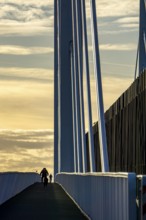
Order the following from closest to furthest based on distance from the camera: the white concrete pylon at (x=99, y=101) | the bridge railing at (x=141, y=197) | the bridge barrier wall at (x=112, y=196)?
the bridge railing at (x=141, y=197) < the bridge barrier wall at (x=112, y=196) < the white concrete pylon at (x=99, y=101)

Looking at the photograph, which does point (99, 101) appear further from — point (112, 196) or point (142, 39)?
point (142, 39)

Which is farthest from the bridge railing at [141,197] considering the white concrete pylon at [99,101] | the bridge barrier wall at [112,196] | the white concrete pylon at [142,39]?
the white concrete pylon at [142,39]

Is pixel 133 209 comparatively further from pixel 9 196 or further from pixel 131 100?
Result: pixel 131 100

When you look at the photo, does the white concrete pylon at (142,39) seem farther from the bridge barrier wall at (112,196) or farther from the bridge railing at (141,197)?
the bridge railing at (141,197)

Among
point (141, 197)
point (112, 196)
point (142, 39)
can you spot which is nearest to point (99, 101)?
point (112, 196)

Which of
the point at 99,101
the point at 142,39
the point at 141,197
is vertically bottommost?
the point at 141,197

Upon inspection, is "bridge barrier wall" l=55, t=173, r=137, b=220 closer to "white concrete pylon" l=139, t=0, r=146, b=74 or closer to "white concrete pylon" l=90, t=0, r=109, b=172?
"white concrete pylon" l=90, t=0, r=109, b=172

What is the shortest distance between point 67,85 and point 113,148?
879 centimetres

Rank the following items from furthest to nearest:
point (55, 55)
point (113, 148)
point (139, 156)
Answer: point (55, 55)
point (113, 148)
point (139, 156)

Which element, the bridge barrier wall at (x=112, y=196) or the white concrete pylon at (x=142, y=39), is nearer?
the bridge barrier wall at (x=112, y=196)

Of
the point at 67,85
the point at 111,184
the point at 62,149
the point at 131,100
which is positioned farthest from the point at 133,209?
the point at 62,149

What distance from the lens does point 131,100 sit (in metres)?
53.8

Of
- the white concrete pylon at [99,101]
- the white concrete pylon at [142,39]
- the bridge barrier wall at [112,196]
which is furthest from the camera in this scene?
the white concrete pylon at [142,39]

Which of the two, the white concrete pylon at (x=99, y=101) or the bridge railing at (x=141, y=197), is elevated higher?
the white concrete pylon at (x=99, y=101)
